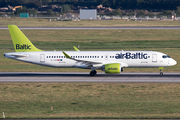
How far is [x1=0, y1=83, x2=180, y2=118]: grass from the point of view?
25469mm

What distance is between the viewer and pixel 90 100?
3038 centimetres

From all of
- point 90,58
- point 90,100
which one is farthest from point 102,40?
point 90,100

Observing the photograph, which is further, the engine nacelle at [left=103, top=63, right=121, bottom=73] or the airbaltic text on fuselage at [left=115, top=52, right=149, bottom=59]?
the airbaltic text on fuselage at [left=115, top=52, right=149, bottom=59]

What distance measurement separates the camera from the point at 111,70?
142 feet

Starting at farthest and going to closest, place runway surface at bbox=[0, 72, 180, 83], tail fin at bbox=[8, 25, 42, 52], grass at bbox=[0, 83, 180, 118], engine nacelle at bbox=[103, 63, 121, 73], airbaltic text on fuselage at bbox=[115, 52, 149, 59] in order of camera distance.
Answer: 1. tail fin at bbox=[8, 25, 42, 52]
2. airbaltic text on fuselage at bbox=[115, 52, 149, 59]
3. engine nacelle at bbox=[103, 63, 121, 73]
4. runway surface at bbox=[0, 72, 180, 83]
5. grass at bbox=[0, 83, 180, 118]

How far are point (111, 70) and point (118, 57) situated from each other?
3.13 metres

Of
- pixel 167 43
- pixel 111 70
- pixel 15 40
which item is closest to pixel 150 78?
pixel 111 70

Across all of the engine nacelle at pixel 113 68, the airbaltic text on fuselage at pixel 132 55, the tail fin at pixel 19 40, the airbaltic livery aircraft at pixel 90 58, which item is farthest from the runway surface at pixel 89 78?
the tail fin at pixel 19 40

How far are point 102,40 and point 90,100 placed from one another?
5983 cm

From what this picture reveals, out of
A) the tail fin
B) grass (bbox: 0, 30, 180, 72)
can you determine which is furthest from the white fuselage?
grass (bbox: 0, 30, 180, 72)

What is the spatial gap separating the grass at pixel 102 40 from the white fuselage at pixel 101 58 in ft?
42.7

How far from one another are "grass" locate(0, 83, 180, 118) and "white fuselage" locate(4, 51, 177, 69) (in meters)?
7.58

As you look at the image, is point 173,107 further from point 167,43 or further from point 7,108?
point 167,43

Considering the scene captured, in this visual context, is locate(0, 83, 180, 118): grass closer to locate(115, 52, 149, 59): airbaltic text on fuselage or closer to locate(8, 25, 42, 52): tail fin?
locate(115, 52, 149, 59): airbaltic text on fuselage
